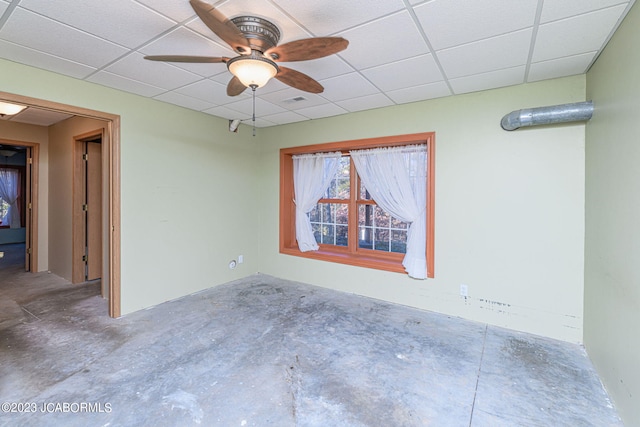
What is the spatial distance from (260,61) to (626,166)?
236cm

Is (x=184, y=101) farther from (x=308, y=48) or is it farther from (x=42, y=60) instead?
(x=308, y=48)

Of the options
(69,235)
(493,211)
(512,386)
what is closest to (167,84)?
(69,235)

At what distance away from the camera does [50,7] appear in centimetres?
174

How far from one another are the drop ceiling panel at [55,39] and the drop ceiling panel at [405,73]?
2086mm

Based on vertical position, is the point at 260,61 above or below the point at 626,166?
above

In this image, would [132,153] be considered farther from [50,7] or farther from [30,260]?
[30,260]

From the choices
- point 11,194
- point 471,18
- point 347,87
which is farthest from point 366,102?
point 11,194

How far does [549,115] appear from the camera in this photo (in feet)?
8.56

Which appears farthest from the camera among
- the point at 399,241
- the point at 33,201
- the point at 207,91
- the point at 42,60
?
the point at 33,201

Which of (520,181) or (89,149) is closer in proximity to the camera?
(520,181)

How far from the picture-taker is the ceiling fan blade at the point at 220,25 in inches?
53.7

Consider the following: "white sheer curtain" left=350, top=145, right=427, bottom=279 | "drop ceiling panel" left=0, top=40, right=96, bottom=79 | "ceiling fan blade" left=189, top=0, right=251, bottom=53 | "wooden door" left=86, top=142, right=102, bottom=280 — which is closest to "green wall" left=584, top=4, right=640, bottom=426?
"white sheer curtain" left=350, top=145, right=427, bottom=279

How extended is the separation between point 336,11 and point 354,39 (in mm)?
353

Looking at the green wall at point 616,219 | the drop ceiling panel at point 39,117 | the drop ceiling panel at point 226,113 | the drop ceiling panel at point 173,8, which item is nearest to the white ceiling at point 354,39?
the drop ceiling panel at point 173,8
